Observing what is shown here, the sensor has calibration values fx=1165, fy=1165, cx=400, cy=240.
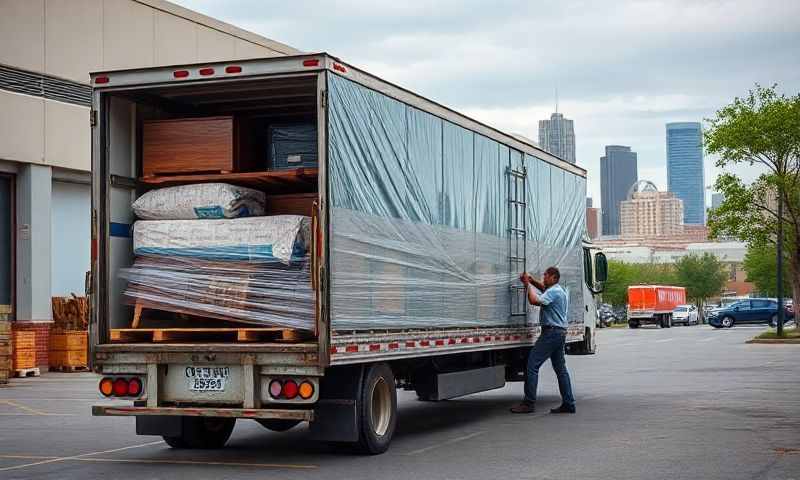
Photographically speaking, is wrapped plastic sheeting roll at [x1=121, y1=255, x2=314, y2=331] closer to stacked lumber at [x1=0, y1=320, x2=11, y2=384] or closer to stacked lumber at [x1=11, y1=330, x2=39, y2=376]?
stacked lumber at [x1=0, y1=320, x2=11, y2=384]

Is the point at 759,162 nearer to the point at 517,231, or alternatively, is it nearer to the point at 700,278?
the point at 517,231

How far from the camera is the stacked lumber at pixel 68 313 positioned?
2686 cm

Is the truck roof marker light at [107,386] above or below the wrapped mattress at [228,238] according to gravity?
below

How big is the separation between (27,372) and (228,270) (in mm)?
15967

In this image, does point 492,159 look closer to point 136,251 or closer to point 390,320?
point 390,320

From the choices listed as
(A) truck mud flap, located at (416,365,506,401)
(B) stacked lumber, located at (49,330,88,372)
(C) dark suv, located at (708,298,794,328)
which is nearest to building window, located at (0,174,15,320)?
(B) stacked lumber, located at (49,330,88,372)

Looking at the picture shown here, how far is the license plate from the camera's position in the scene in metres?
10.4

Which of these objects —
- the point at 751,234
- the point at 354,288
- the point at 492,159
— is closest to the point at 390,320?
the point at 354,288

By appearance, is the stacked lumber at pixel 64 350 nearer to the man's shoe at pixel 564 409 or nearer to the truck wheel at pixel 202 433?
the man's shoe at pixel 564 409

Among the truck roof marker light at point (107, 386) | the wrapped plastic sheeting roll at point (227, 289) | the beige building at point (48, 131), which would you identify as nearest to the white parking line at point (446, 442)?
the wrapped plastic sheeting roll at point (227, 289)

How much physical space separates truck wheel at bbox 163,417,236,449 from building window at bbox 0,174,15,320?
1536cm

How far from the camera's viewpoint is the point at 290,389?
33.4ft

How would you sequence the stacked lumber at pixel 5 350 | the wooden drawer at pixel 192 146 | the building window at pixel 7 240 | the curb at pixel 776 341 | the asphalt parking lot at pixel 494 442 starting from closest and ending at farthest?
1. the asphalt parking lot at pixel 494 442
2. the wooden drawer at pixel 192 146
3. the stacked lumber at pixel 5 350
4. the building window at pixel 7 240
5. the curb at pixel 776 341

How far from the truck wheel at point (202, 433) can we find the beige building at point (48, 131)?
14467 mm
